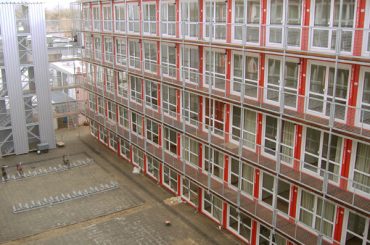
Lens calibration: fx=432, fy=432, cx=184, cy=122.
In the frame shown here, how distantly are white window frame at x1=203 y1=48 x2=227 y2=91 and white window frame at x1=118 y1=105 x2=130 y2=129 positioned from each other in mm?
7799

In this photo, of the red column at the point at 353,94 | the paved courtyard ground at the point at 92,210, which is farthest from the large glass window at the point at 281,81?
the paved courtyard ground at the point at 92,210

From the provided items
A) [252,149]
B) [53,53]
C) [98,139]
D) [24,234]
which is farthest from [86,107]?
[252,149]

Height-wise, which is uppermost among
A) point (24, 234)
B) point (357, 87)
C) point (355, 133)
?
point (357, 87)

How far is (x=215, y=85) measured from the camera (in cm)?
1550

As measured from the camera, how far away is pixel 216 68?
15445 millimetres

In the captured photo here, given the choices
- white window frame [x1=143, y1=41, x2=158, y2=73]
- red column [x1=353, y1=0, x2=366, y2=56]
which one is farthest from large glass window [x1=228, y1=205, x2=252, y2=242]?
white window frame [x1=143, y1=41, x2=158, y2=73]

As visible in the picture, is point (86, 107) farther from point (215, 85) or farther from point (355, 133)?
point (355, 133)

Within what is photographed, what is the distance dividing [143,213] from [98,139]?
10611mm

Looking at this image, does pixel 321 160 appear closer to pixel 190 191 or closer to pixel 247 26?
pixel 247 26

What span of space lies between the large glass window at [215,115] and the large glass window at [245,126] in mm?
616

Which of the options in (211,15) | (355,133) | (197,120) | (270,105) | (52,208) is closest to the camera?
(355,133)

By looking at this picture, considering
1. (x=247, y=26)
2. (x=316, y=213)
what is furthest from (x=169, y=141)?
(x=316, y=213)

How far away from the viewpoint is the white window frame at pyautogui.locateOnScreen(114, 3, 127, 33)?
2117 cm

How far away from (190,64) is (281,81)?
5296 mm
